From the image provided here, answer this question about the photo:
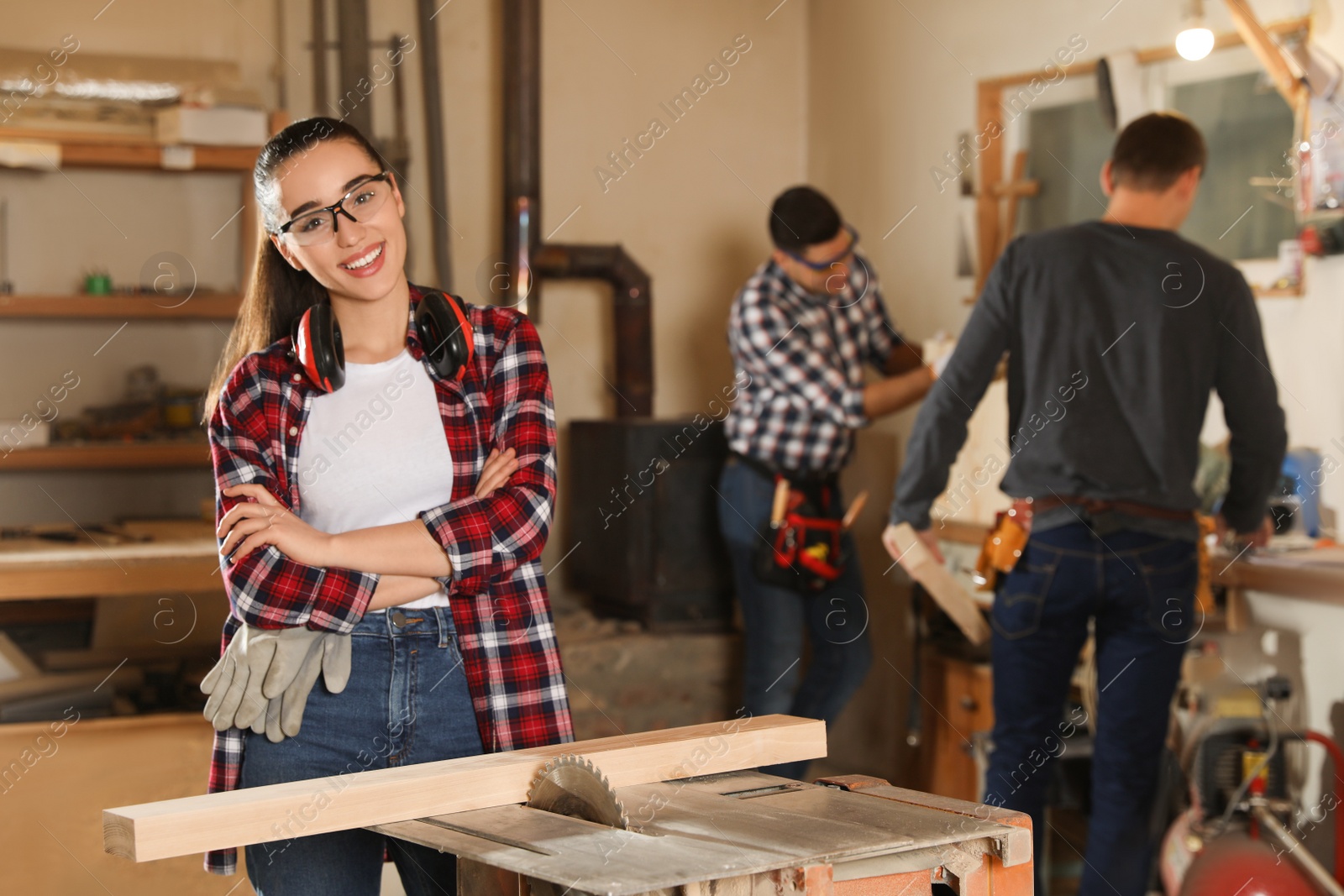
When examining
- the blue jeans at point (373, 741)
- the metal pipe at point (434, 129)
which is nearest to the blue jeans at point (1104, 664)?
the blue jeans at point (373, 741)

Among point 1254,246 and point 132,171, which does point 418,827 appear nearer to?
Result: point 1254,246

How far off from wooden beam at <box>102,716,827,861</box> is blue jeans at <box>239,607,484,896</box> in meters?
0.15

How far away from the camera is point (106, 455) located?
4.06 meters

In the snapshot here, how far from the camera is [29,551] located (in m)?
3.62

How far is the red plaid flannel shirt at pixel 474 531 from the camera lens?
1.68 m

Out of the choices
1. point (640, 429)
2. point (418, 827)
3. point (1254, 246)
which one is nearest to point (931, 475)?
point (1254, 246)

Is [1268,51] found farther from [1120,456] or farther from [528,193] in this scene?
[528,193]

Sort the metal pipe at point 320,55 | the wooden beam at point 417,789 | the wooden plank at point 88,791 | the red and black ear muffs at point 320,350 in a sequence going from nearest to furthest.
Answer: the wooden beam at point 417,789 < the red and black ear muffs at point 320,350 < the wooden plank at point 88,791 < the metal pipe at point 320,55

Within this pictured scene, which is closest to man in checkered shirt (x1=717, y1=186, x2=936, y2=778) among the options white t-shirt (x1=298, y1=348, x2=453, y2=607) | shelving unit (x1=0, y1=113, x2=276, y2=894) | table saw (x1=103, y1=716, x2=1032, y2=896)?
shelving unit (x1=0, y1=113, x2=276, y2=894)

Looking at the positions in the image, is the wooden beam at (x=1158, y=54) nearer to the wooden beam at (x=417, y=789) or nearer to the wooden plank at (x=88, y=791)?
the wooden beam at (x=417, y=789)

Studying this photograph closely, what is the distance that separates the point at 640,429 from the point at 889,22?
1869 mm

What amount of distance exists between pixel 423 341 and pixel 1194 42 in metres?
2.40

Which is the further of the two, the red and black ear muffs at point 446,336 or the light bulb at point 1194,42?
the light bulb at point 1194,42

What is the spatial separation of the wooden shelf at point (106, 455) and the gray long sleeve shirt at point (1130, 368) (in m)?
2.56
